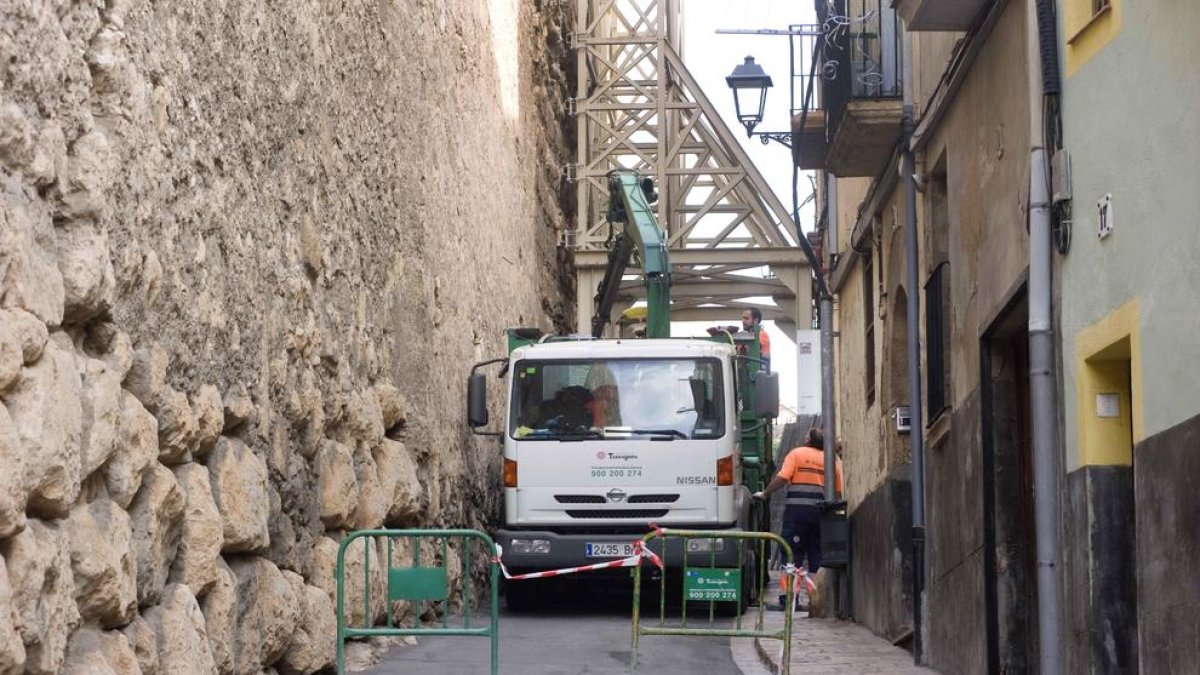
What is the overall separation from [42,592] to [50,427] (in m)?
0.58

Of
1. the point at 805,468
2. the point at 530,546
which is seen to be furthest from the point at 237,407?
the point at 805,468

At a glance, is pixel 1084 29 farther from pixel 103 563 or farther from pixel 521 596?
pixel 521 596

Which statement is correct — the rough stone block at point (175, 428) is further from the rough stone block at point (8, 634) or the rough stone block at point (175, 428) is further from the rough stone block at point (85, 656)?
the rough stone block at point (8, 634)

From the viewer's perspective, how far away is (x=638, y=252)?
20.1 meters

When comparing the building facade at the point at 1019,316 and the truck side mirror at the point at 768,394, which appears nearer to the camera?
the building facade at the point at 1019,316

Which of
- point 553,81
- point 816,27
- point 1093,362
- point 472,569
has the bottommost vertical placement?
point 472,569

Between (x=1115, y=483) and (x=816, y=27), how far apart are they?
29.8 ft

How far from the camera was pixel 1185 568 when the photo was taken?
20.9ft

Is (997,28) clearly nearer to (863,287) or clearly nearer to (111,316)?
(111,316)

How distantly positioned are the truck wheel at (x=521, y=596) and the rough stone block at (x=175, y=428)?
7436mm

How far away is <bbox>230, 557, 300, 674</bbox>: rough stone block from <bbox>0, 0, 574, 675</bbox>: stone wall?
0.9 inches

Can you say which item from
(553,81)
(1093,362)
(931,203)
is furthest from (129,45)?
(553,81)

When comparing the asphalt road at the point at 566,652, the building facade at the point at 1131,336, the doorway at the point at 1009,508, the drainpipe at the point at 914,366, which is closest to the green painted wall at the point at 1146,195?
the building facade at the point at 1131,336

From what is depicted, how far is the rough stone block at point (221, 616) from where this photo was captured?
8.87 metres
